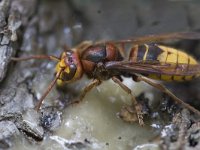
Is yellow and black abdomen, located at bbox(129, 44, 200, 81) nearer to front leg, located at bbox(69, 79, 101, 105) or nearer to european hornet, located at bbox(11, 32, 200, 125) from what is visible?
european hornet, located at bbox(11, 32, 200, 125)

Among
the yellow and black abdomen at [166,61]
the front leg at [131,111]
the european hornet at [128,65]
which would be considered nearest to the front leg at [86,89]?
the european hornet at [128,65]

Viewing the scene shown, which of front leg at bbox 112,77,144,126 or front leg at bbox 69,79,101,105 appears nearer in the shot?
front leg at bbox 112,77,144,126

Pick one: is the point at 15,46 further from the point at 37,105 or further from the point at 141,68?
the point at 141,68

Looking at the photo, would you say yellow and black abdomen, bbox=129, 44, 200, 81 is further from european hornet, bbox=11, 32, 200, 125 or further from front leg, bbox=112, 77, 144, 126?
front leg, bbox=112, 77, 144, 126

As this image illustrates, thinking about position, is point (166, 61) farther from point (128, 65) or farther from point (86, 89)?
point (86, 89)

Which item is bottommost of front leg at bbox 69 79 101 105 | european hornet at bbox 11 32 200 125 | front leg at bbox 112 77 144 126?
front leg at bbox 112 77 144 126

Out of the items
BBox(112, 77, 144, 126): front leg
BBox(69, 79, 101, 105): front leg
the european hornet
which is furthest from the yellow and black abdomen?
BBox(69, 79, 101, 105): front leg

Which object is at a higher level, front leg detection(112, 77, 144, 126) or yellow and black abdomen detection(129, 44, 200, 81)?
yellow and black abdomen detection(129, 44, 200, 81)
